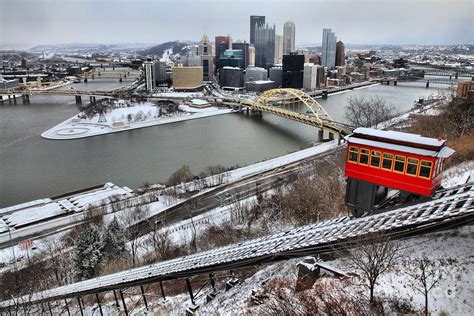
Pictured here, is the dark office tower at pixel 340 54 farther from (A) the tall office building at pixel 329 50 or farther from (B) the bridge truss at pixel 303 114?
(B) the bridge truss at pixel 303 114

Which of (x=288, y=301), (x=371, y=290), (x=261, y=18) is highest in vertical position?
(x=261, y=18)

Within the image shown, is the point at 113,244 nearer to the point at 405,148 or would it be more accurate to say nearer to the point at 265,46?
the point at 405,148

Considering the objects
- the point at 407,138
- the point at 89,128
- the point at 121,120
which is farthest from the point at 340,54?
the point at 407,138

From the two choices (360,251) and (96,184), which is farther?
(96,184)

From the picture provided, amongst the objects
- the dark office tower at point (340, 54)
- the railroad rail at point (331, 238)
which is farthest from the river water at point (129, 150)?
the dark office tower at point (340, 54)

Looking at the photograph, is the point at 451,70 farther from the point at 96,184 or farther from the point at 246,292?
the point at 246,292

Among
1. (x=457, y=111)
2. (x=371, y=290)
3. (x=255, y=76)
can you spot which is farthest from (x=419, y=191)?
(x=255, y=76)
